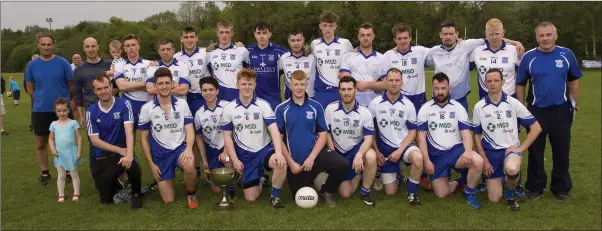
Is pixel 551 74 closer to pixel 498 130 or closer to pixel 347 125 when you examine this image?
pixel 498 130

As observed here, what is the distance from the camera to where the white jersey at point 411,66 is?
6012 mm

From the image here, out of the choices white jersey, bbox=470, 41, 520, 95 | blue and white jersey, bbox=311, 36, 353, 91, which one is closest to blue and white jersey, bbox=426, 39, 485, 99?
white jersey, bbox=470, 41, 520, 95

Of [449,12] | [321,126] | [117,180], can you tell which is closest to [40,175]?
[117,180]

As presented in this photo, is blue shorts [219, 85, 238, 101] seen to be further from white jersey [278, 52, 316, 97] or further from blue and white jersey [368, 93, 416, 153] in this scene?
blue and white jersey [368, 93, 416, 153]

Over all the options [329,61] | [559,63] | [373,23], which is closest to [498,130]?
[559,63]

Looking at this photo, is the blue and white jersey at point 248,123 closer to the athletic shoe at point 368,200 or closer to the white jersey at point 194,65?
the white jersey at point 194,65

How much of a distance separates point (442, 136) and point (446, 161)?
28cm

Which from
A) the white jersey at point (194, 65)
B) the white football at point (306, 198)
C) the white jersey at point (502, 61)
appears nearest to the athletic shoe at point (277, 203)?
the white football at point (306, 198)

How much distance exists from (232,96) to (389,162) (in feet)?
7.31

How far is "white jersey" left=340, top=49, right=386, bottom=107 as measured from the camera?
19.8 feet

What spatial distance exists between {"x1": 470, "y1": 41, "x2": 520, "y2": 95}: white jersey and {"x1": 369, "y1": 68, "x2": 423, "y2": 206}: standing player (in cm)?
108

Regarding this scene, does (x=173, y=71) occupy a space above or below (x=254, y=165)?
above

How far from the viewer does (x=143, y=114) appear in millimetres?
5176

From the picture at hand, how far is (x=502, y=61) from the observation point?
5.60 meters
